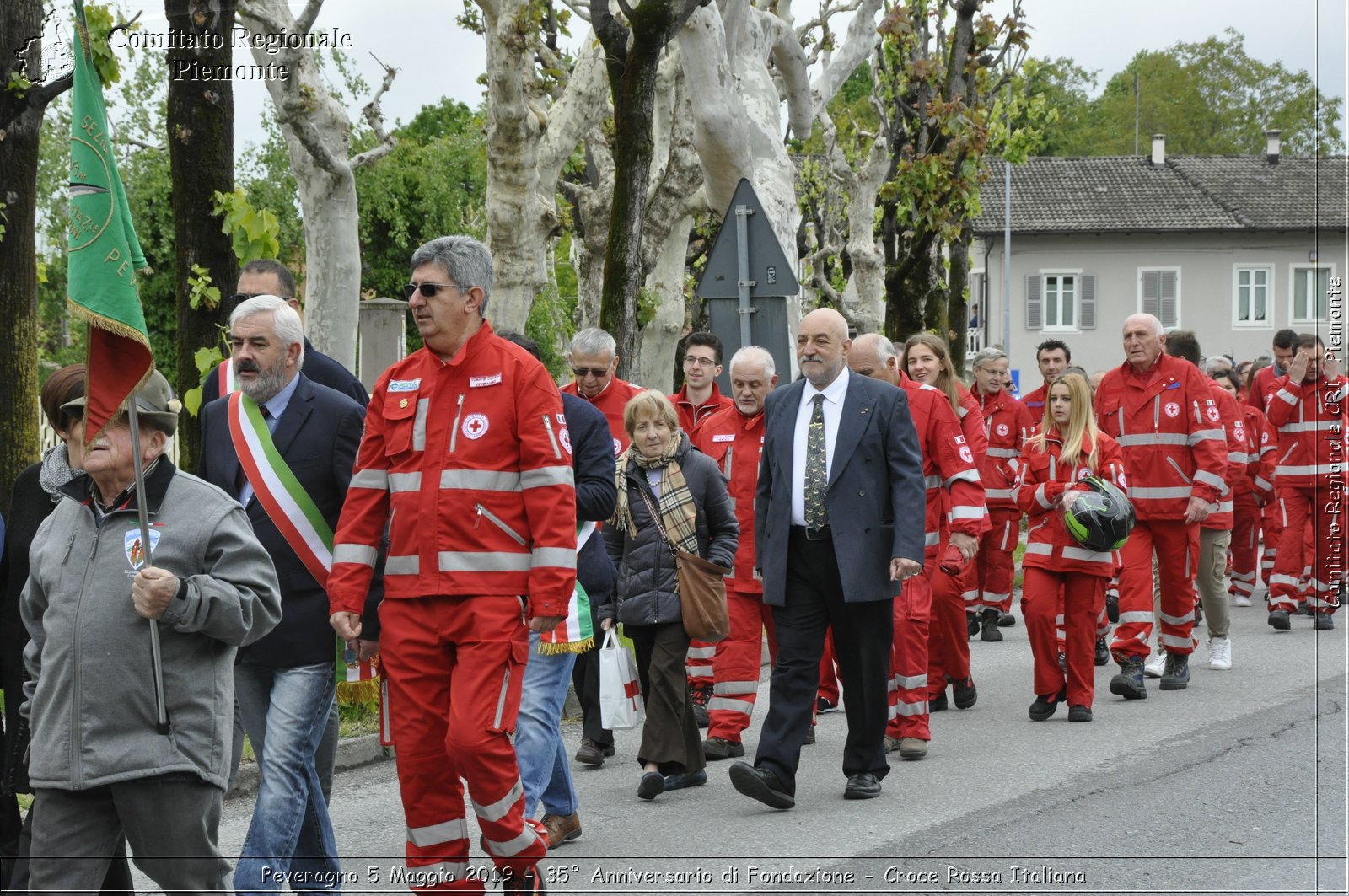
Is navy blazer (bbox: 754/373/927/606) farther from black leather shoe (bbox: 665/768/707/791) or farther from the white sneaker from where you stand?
the white sneaker

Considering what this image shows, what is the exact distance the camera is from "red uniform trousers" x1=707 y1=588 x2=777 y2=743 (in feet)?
27.3

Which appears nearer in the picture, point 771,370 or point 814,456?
point 814,456

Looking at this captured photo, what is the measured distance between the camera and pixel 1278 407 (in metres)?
14.3

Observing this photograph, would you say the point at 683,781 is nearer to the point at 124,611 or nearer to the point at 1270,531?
the point at 124,611

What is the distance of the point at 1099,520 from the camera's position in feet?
29.9

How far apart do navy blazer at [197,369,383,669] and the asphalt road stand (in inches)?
53.5

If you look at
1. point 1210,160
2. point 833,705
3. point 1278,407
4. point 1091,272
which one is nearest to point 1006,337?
point 1091,272

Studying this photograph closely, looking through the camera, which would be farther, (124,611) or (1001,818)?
(1001,818)

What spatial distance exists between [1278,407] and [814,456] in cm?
843

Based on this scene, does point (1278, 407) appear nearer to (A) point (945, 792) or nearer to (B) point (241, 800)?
(A) point (945, 792)

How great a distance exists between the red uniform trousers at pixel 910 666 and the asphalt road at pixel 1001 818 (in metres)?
0.21

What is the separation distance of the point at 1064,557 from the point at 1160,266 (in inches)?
1938

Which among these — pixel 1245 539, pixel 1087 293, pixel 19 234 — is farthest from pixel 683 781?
pixel 1087 293

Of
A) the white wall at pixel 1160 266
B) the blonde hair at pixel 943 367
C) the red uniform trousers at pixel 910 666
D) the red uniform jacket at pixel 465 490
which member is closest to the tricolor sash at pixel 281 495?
the red uniform jacket at pixel 465 490
